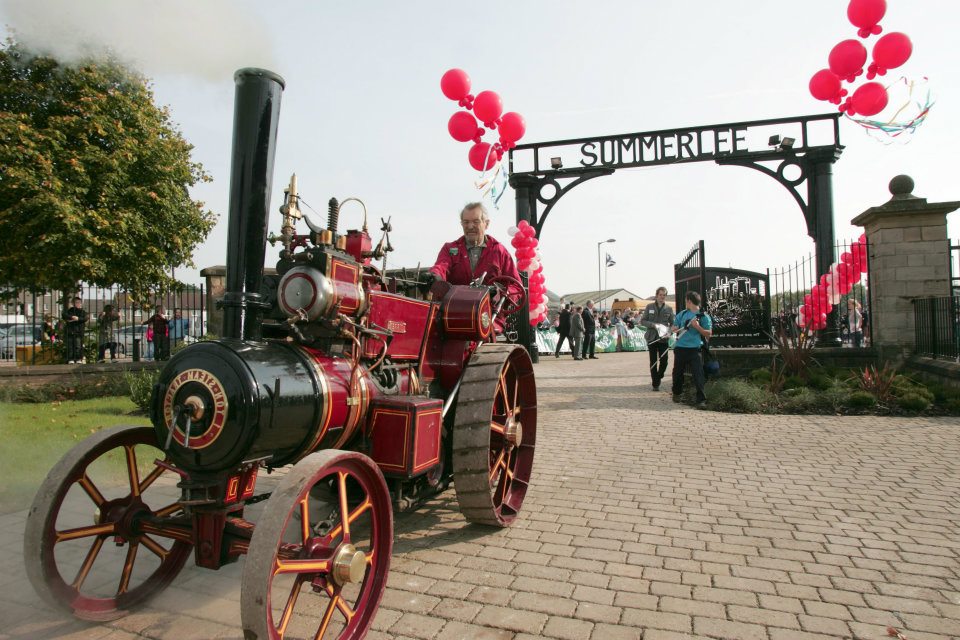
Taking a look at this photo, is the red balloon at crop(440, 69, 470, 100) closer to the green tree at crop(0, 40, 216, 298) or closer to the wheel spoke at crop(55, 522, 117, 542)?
the green tree at crop(0, 40, 216, 298)

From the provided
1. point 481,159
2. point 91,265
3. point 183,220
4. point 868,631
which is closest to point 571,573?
point 868,631

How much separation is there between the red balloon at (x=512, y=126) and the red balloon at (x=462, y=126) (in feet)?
1.44

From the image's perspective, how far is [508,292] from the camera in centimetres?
405

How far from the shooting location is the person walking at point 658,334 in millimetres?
9828

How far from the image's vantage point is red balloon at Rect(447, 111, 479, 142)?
9383 millimetres

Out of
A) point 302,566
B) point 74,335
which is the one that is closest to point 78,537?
point 302,566

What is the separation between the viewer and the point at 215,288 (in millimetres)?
8344

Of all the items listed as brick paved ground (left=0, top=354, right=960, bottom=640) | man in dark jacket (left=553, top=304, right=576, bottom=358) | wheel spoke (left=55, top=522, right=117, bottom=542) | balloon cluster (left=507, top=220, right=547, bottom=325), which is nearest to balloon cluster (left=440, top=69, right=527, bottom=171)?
balloon cluster (left=507, top=220, right=547, bottom=325)

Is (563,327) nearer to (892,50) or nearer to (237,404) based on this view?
(892,50)

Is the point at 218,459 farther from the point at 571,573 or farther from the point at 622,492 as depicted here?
the point at 622,492

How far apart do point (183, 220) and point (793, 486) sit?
10.5 metres

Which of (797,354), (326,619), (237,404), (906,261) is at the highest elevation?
Answer: (906,261)

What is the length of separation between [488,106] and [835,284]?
632cm

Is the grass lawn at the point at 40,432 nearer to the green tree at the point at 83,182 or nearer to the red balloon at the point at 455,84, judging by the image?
the green tree at the point at 83,182
